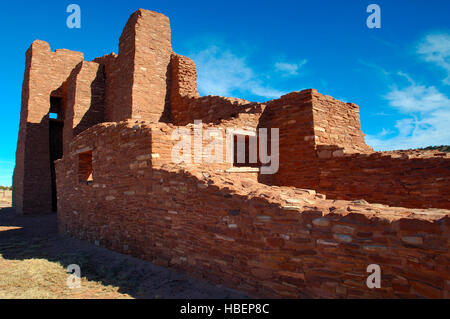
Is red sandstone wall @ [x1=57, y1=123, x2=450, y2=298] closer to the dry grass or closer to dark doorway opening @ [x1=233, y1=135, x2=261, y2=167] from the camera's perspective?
the dry grass

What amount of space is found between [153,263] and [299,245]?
3.00 meters

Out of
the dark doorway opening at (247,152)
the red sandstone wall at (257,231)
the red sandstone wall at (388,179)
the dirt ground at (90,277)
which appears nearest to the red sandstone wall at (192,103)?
the dark doorway opening at (247,152)

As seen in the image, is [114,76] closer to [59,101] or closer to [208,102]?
[208,102]

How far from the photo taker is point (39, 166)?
15.1m

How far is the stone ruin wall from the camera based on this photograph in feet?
9.49

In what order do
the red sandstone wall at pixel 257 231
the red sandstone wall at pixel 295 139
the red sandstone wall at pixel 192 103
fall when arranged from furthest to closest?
the red sandstone wall at pixel 192 103
the red sandstone wall at pixel 295 139
the red sandstone wall at pixel 257 231

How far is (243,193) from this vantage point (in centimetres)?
394

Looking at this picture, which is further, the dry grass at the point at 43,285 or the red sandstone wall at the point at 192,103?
the red sandstone wall at the point at 192,103

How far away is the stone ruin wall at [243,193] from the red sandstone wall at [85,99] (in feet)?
0.16

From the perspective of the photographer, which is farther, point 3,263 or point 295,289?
point 3,263

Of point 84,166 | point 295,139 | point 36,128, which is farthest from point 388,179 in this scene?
point 36,128

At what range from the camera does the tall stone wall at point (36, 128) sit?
1473cm

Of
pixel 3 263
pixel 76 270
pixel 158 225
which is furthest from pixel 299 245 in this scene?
pixel 3 263

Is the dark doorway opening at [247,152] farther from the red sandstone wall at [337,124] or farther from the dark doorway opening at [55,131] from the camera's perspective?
the dark doorway opening at [55,131]
